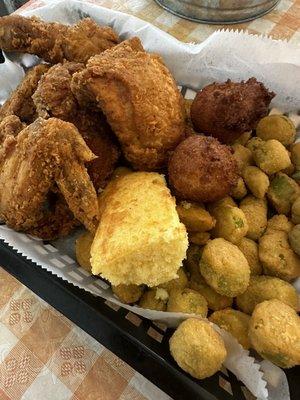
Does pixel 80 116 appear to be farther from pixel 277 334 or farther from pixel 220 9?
pixel 220 9

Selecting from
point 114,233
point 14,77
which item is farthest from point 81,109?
point 14,77

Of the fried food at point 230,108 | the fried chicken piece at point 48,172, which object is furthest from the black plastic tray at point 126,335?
the fried food at point 230,108

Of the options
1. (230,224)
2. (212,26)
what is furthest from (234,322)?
(212,26)

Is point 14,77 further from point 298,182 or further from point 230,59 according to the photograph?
point 298,182

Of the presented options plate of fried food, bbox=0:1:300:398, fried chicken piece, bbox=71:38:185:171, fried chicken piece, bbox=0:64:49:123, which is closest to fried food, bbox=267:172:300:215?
plate of fried food, bbox=0:1:300:398

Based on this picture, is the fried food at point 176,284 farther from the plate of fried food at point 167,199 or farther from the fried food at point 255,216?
the fried food at point 255,216

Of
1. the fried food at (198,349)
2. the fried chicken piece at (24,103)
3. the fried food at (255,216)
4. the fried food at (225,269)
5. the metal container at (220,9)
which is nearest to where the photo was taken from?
the fried food at (198,349)

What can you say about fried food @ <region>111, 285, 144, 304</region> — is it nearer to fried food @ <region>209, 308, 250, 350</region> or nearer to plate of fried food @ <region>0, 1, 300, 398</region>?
plate of fried food @ <region>0, 1, 300, 398</region>
